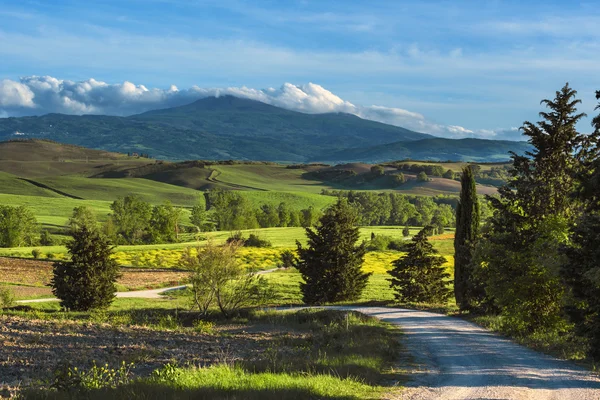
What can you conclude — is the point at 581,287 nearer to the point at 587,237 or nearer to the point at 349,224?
the point at 587,237

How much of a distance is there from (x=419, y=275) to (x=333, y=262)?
687 cm

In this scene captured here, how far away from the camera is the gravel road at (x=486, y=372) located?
12852 mm

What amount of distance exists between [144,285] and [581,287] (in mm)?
51759

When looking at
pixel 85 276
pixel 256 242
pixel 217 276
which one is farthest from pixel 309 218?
pixel 217 276

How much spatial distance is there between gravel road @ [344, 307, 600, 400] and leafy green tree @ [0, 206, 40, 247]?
109276 millimetres

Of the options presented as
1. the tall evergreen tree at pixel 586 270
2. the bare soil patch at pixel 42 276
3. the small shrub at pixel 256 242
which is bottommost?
the bare soil patch at pixel 42 276

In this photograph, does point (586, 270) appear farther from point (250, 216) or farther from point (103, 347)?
point (250, 216)

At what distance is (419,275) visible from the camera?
43.5 meters

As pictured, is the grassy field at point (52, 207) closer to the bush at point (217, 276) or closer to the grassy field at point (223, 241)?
the grassy field at point (223, 241)

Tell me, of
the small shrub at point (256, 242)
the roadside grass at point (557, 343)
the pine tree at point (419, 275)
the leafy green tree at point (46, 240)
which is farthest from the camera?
the leafy green tree at point (46, 240)

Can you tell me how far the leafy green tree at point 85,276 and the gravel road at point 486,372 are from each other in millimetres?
22903

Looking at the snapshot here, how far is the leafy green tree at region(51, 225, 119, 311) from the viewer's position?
38406 mm

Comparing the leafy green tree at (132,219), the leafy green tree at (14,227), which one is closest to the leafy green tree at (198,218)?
the leafy green tree at (132,219)

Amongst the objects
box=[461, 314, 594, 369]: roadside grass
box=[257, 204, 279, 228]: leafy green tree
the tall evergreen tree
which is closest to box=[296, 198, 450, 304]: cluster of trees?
box=[461, 314, 594, 369]: roadside grass
